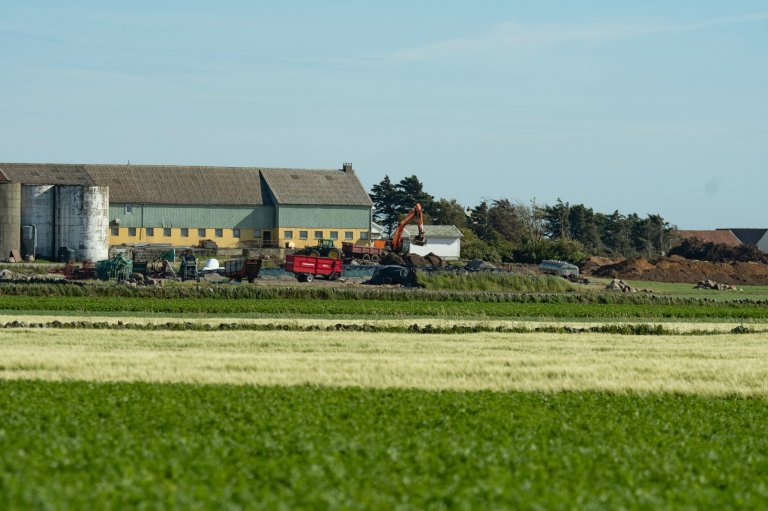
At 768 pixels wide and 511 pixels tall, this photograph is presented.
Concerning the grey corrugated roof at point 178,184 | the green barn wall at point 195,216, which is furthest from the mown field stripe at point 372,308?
the grey corrugated roof at point 178,184

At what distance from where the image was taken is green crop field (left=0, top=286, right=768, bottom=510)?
542 inches

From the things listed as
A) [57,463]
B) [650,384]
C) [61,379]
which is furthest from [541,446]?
[61,379]

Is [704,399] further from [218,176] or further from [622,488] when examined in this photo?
[218,176]

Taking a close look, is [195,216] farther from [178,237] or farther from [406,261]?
[406,261]

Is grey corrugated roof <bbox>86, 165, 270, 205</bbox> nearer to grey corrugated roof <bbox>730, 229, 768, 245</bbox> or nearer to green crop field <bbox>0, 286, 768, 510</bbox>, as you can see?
green crop field <bbox>0, 286, 768, 510</bbox>

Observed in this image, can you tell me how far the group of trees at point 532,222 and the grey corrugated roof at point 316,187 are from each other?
2919 cm

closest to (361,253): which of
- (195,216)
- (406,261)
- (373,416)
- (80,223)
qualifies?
(406,261)

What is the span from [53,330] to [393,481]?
2322cm

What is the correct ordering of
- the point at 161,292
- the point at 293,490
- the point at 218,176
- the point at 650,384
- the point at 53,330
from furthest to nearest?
1. the point at 218,176
2. the point at 161,292
3. the point at 53,330
4. the point at 650,384
5. the point at 293,490

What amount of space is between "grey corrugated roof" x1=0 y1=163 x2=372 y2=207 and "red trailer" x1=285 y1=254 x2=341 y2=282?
97.6 ft

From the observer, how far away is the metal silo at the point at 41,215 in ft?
270

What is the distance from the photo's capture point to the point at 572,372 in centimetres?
2662

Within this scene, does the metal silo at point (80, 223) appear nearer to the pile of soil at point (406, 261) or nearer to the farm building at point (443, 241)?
the pile of soil at point (406, 261)

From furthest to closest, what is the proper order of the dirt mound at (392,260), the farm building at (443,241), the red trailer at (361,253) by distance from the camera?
1. the farm building at (443,241)
2. the red trailer at (361,253)
3. the dirt mound at (392,260)
